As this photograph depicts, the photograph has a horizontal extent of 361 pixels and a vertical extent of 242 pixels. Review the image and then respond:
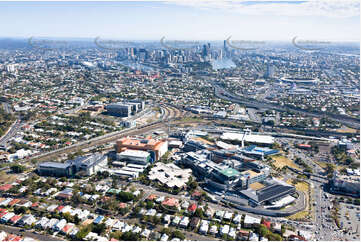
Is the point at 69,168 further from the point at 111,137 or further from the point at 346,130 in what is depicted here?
the point at 346,130

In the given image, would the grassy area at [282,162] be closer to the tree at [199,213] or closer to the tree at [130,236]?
the tree at [199,213]

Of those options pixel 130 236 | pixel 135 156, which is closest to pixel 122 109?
pixel 135 156

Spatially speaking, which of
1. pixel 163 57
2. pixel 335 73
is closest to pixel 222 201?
pixel 335 73

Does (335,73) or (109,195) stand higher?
(335,73)

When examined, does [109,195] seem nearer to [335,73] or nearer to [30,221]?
[30,221]

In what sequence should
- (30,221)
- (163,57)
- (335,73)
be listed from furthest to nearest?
1. (163,57)
2. (335,73)
3. (30,221)

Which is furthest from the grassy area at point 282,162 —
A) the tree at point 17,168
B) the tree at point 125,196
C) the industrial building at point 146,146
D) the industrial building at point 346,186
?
the tree at point 17,168

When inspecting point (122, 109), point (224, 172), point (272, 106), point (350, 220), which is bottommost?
point (350, 220)

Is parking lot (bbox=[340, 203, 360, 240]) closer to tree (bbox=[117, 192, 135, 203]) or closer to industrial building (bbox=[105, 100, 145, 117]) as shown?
tree (bbox=[117, 192, 135, 203])

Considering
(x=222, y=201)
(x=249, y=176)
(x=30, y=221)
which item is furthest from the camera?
(x=249, y=176)
